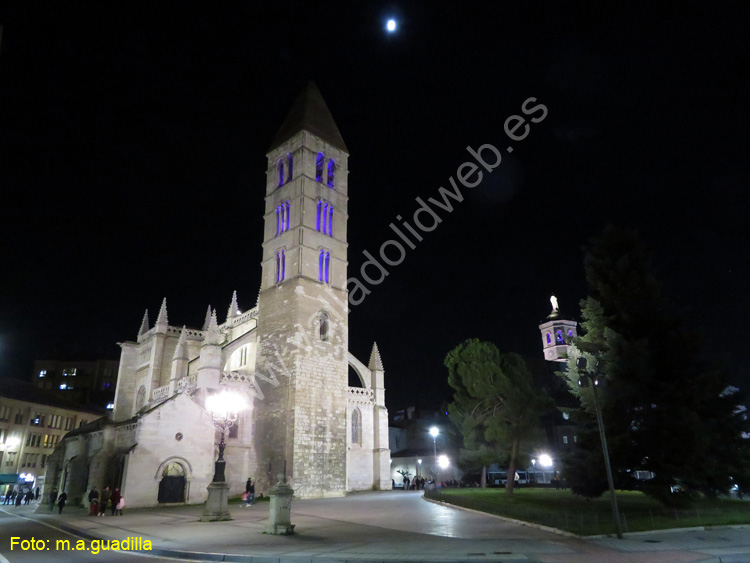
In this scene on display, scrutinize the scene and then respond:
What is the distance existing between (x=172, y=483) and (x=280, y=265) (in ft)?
54.1

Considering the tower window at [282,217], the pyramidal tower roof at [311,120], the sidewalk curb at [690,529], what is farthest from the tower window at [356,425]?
the sidewalk curb at [690,529]

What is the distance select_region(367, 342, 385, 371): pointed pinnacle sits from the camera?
3917cm

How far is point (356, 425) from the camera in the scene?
36.3m

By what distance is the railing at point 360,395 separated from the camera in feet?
119

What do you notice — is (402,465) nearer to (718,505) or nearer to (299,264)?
(299,264)

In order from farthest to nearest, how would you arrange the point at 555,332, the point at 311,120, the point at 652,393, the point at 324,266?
the point at 555,332 → the point at 311,120 → the point at 324,266 → the point at 652,393

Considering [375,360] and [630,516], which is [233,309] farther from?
[630,516]

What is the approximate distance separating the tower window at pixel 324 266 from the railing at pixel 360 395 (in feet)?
27.7

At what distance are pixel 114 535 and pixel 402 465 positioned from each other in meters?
44.3

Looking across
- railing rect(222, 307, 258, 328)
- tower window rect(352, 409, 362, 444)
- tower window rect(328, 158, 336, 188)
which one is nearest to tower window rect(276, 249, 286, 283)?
railing rect(222, 307, 258, 328)

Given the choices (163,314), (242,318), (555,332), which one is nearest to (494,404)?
(242,318)

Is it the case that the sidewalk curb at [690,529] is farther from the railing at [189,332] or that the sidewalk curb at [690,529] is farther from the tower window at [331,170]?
the railing at [189,332]

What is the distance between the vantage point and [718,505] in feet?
60.2

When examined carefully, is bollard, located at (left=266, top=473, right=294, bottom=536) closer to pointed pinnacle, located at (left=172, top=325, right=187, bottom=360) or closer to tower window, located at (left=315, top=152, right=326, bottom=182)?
pointed pinnacle, located at (left=172, top=325, right=187, bottom=360)
